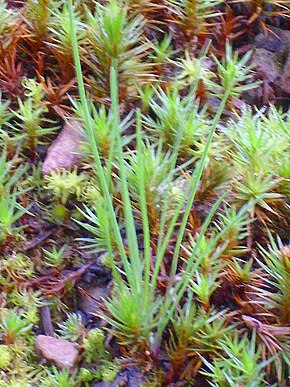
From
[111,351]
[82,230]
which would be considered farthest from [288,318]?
[82,230]

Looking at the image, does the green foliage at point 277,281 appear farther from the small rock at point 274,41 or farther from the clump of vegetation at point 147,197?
the small rock at point 274,41

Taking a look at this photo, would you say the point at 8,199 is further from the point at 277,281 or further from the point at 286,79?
the point at 286,79

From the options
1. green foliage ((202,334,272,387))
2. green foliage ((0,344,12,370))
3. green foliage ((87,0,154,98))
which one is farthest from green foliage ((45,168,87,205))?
green foliage ((202,334,272,387))

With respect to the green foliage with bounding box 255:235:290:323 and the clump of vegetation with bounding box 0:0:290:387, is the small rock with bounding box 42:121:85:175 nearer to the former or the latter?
the clump of vegetation with bounding box 0:0:290:387

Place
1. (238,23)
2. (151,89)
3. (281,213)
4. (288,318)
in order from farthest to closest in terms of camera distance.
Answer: (238,23)
(151,89)
(281,213)
(288,318)

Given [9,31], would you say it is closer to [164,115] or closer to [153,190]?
[164,115]

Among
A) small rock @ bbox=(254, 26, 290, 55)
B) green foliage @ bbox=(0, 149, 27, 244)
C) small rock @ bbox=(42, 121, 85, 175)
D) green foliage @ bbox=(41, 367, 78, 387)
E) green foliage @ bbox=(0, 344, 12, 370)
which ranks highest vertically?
small rock @ bbox=(254, 26, 290, 55)

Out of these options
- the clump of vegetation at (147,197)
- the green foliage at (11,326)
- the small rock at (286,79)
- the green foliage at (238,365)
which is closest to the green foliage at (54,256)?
the clump of vegetation at (147,197)
